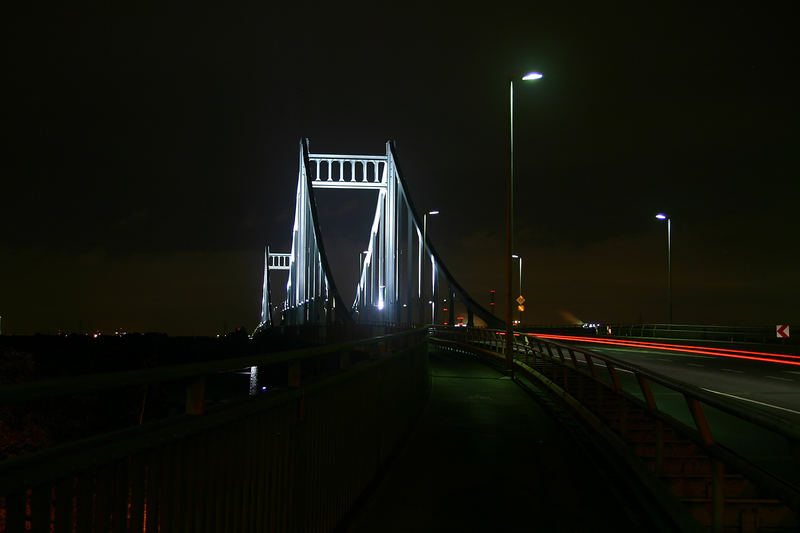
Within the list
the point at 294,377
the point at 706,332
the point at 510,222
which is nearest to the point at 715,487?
the point at 294,377

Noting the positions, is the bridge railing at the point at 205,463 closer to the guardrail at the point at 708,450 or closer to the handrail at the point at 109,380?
the handrail at the point at 109,380

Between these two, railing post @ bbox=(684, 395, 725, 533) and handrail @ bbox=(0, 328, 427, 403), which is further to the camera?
railing post @ bbox=(684, 395, 725, 533)

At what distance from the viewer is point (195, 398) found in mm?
3199

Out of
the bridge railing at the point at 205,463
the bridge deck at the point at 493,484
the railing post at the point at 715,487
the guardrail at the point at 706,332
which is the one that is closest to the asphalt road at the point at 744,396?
the railing post at the point at 715,487

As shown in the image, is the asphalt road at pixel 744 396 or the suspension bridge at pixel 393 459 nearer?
the suspension bridge at pixel 393 459

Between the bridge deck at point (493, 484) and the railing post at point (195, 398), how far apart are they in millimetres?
2798

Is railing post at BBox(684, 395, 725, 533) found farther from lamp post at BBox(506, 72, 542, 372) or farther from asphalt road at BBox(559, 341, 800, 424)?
lamp post at BBox(506, 72, 542, 372)

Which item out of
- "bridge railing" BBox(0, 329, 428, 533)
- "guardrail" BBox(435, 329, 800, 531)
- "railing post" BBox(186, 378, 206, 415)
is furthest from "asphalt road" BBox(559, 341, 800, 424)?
"railing post" BBox(186, 378, 206, 415)

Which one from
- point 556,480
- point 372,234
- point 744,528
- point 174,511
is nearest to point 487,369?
point 556,480

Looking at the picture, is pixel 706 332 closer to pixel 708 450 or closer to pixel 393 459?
pixel 393 459

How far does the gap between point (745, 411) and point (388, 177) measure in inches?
2140

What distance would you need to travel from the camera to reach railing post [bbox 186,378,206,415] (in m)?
3.18

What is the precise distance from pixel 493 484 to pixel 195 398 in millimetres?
4686

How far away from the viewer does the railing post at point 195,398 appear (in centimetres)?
318
